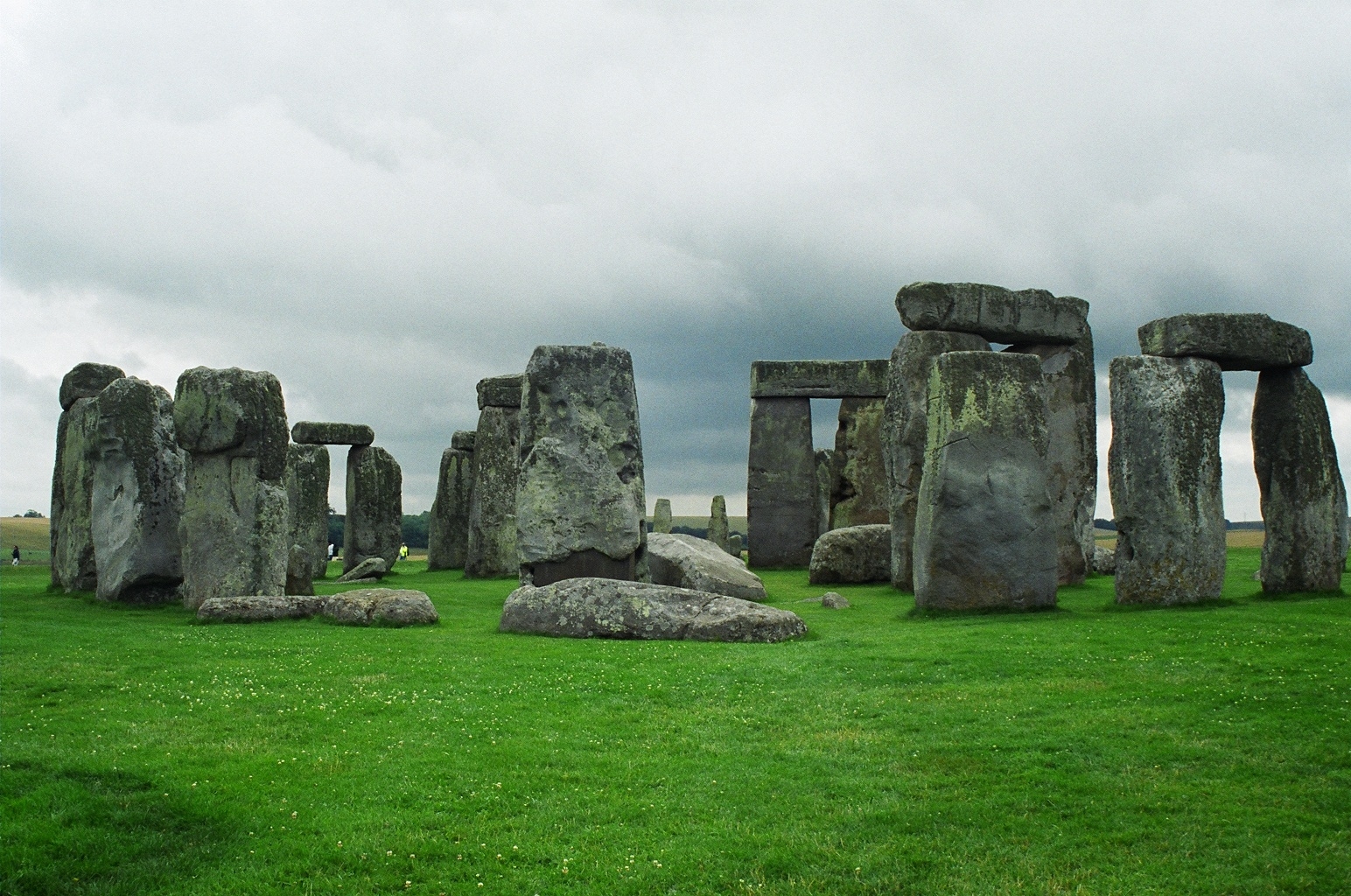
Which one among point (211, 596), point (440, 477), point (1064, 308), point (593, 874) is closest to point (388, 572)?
point (440, 477)

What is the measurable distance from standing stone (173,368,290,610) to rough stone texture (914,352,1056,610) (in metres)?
9.04

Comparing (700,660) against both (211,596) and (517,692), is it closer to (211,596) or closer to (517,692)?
(517,692)

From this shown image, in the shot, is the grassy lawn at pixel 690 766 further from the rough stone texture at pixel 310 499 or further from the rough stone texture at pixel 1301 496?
the rough stone texture at pixel 310 499

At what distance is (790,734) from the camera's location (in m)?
9.25

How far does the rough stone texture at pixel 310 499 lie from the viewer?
2844cm

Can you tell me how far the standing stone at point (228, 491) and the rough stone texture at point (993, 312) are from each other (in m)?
10.4

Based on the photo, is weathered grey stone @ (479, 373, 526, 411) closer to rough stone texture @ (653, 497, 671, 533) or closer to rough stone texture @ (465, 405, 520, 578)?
rough stone texture @ (465, 405, 520, 578)

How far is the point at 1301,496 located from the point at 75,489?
63.6 feet

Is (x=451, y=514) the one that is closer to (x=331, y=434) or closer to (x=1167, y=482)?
(x=331, y=434)

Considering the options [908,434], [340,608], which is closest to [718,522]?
[908,434]

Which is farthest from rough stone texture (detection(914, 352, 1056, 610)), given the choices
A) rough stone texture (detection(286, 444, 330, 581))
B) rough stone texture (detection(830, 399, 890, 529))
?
rough stone texture (detection(286, 444, 330, 581))

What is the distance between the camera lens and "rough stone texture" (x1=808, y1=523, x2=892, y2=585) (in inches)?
877

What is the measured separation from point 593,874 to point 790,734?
9.15ft

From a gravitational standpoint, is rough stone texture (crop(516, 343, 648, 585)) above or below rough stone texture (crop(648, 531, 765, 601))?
above
